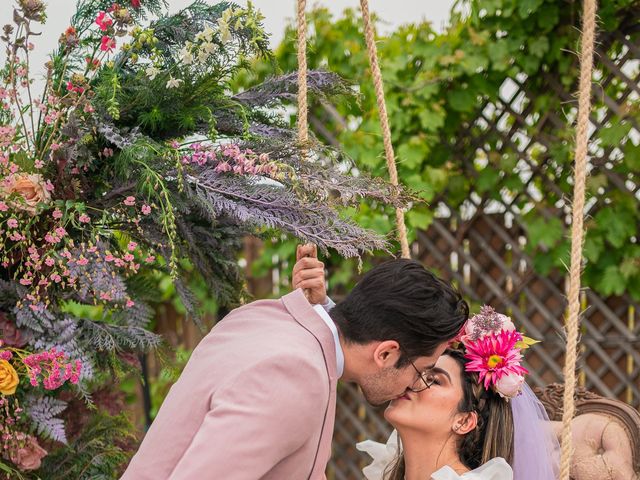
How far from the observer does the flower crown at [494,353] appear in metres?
1.79

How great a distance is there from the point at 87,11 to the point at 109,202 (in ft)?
1.47

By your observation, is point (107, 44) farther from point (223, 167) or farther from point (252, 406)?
point (252, 406)

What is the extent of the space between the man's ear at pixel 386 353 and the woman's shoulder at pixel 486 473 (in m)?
0.31

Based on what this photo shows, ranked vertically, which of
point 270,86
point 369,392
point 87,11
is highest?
point 87,11

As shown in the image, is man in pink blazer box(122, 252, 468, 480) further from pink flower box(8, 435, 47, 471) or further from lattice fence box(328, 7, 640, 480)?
lattice fence box(328, 7, 640, 480)

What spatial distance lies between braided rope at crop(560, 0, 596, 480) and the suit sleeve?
47 cm

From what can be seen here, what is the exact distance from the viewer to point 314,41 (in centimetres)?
358

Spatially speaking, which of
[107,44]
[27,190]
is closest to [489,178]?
[107,44]

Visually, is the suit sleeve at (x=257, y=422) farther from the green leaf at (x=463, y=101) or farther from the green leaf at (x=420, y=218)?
the green leaf at (x=463, y=101)

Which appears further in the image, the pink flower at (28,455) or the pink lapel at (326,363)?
the pink flower at (28,455)

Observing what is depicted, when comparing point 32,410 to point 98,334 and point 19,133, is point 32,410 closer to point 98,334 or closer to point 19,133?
point 98,334

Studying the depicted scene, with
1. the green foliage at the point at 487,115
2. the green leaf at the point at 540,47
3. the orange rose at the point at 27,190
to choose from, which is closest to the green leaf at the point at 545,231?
the green foliage at the point at 487,115

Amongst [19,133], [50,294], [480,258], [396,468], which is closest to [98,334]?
[50,294]

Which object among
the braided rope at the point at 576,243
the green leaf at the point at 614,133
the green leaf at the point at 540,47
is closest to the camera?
the braided rope at the point at 576,243
